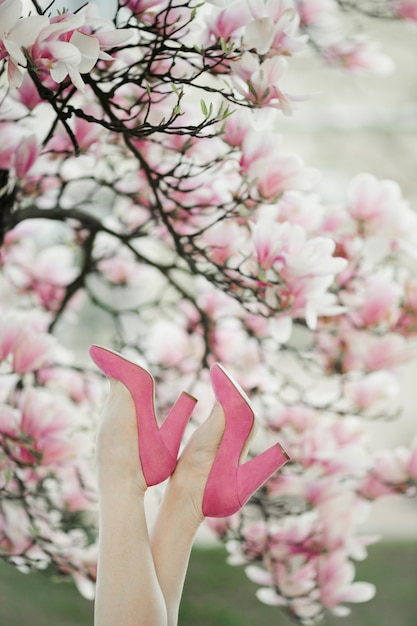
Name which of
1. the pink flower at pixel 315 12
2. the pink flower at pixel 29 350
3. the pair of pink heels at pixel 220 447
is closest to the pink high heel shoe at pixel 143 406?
the pair of pink heels at pixel 220 447

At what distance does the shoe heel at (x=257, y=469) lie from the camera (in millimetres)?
873

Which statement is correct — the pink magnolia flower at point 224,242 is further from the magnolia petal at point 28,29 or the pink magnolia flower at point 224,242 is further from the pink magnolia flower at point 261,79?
the magnolia petal at point 28,29

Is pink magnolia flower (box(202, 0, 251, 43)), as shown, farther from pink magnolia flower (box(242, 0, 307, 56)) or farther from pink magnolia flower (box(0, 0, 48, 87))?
pink magnolia flower (box(0, 0, 48, 87))

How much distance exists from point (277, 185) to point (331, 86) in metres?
2.28

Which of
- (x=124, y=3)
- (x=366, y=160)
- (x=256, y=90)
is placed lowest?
(x=366, y=160)

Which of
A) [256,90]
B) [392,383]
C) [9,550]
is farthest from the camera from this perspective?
[392,383]

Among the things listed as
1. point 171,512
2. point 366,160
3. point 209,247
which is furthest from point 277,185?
point 366,160

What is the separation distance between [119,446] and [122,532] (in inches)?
3.5

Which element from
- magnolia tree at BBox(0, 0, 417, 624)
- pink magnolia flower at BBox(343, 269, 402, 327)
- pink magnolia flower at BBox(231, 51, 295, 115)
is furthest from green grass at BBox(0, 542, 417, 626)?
pink magnolia flower at BBox(231, 51, 295, 115)

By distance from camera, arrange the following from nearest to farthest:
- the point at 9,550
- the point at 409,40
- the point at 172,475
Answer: the point at 172,475 < the point at 9,550 < the point at 409,40

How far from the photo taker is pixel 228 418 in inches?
34.8

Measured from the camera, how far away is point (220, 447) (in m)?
0.88

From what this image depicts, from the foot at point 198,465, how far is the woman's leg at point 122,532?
46 millimetres

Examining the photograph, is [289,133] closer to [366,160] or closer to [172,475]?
[366,160]
